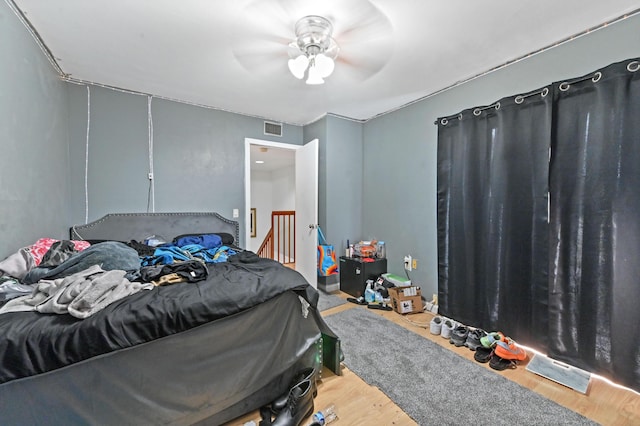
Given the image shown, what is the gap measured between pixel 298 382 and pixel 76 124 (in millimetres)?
3198

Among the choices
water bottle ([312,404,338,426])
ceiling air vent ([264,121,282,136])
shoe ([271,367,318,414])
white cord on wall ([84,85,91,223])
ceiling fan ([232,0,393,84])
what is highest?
ceiling fan ([232,0,393,84])

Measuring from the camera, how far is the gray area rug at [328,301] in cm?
317

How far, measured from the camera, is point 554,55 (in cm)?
209

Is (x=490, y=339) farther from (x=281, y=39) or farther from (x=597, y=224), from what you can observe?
(x=281, y=39)

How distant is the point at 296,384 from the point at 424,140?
278 centimetres

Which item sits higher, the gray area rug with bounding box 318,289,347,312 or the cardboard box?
the cardboard box

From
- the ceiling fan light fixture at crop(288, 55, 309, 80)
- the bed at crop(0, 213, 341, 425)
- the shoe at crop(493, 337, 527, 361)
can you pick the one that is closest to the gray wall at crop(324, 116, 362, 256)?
the ceiling fan light fixture at crop(288, 55, 309, 80)

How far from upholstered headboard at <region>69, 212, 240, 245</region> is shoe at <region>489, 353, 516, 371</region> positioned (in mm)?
2926

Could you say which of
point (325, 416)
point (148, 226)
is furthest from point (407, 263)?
point (148, 226)

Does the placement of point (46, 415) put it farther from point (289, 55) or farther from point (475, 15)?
point (475, 15)

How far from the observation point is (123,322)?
41.3 inches

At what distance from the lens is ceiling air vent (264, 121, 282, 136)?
3818mm

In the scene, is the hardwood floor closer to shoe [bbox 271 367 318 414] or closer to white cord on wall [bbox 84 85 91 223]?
shoe [bbox 271 367 318 414]

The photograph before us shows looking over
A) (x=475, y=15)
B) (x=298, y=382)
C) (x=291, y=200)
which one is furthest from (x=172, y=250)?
(x=291, y=200)
